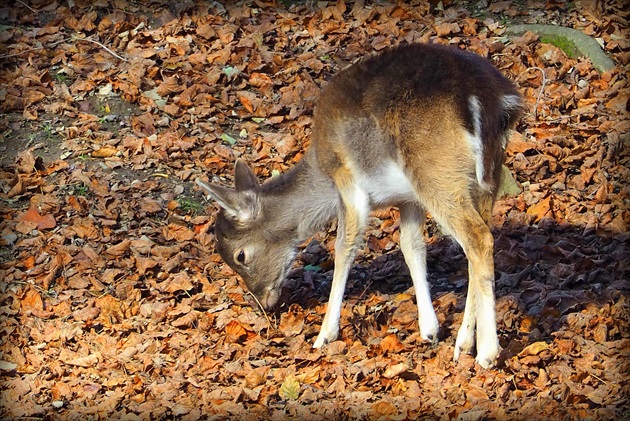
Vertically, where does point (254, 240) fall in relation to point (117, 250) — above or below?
above

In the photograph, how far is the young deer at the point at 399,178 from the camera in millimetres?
5934

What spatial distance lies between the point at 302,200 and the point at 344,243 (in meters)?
0.62

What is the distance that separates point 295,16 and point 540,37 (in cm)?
284

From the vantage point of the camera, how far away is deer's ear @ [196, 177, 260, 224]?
23.1 ft

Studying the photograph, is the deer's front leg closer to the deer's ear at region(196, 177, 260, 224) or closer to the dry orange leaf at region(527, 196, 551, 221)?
the deer's ear at region(196, 177, 260, 224)

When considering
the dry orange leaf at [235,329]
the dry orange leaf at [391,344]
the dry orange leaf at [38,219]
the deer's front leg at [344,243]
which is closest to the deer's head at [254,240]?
the dry orange leaf at [235,329]

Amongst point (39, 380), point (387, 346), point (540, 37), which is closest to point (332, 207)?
point (387, 346)

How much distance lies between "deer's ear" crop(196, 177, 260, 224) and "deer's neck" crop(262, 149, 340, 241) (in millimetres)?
90

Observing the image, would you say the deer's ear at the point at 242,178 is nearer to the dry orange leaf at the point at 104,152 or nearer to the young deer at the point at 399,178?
the young deer at the point at 399,178

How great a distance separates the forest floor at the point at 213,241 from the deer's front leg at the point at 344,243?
17 cm

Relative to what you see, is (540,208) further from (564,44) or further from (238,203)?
(564,44)

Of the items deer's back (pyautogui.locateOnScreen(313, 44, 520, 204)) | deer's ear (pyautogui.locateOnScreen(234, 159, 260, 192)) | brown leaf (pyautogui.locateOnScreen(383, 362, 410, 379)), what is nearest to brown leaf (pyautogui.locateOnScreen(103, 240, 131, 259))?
deer's ear (pyautogui.locateOnScreen(234, 159, 260, 192))

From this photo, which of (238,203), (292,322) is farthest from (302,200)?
(292,322)

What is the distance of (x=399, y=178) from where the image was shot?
6.24 meters
